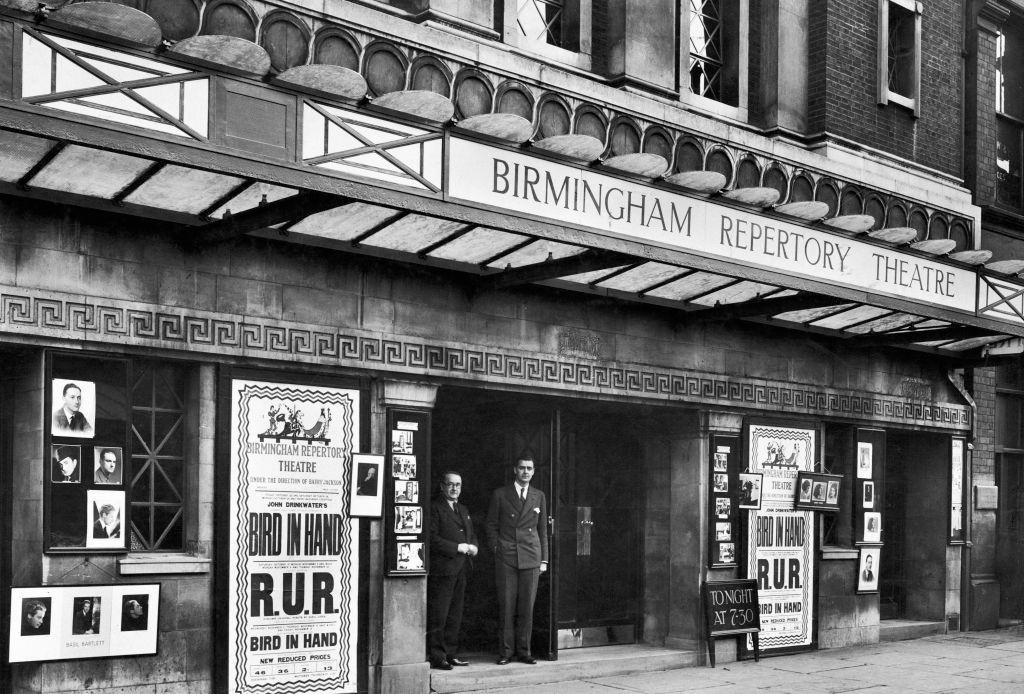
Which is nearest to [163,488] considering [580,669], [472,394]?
[472,394]

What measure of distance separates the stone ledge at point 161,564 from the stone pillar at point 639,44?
7.15 meters

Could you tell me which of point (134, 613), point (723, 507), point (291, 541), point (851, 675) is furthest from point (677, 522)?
point (134, 613)

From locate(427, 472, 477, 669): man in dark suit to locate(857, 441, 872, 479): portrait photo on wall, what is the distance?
20.8ft

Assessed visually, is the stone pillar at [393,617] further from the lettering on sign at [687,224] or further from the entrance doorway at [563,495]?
the lettering on sign at [687,224]

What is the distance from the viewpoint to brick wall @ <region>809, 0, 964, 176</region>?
16094mm

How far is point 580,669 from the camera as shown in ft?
41.5

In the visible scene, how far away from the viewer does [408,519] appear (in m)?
11.3

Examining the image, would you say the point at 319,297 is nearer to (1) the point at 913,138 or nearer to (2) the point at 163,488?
(2) the point at 163,488

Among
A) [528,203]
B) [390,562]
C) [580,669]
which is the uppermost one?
[528,203]

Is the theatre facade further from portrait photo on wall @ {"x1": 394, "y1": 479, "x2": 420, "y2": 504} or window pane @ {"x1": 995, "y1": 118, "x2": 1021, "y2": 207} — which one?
window pane @ {"x1": 995, "y1": 118, "x2": 1021, "y2": 207}

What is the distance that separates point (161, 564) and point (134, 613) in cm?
43

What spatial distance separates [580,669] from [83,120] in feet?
25.4

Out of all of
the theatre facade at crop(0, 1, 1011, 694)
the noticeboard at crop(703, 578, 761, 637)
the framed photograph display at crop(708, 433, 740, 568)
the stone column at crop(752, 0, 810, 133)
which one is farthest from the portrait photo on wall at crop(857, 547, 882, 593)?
the stone column at crop(752, 0, 810, 133)

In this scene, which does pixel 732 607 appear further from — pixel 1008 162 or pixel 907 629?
pixel 1008 162
